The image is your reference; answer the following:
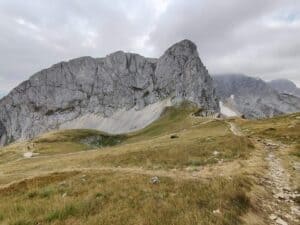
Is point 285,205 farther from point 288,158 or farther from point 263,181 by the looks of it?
point 288,158

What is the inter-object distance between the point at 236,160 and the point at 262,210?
647 inches

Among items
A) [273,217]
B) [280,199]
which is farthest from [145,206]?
[280,199]

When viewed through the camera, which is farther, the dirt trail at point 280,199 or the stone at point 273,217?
the dirt trail at point 280,199

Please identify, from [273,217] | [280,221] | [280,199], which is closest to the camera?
[280,221]

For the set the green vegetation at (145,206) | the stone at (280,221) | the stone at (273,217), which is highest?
the green vegetation at (145,206)

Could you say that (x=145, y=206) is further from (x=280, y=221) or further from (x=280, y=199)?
(x=280, y=199)

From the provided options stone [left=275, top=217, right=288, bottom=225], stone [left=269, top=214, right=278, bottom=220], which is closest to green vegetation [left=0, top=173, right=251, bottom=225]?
stone [left=269, top=214, right=278, bottom=220]

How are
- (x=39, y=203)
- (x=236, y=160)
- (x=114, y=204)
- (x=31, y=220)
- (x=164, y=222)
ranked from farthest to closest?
(x=236, y=160) → (x=39, y=203) → (x=114, y=204) → (x=31, y=220) → (x=164, y=222)

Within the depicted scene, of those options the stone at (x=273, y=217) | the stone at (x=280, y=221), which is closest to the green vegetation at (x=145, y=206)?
the stone at (x=273, y=217)

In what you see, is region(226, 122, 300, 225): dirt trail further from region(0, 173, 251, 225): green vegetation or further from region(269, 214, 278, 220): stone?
region(0, 173, 251, 225): green vegetation

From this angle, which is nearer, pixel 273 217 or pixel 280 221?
pixel 280 221

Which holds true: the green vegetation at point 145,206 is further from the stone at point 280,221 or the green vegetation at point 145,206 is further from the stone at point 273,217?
the stone at point 280,221

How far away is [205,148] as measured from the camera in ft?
128

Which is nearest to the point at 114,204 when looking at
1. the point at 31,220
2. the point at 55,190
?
the point at 31,220
